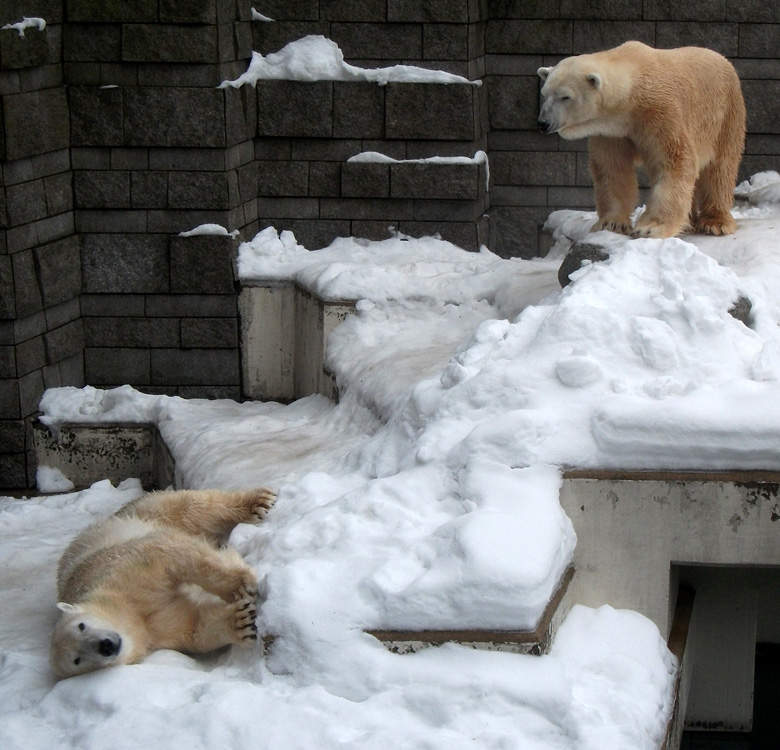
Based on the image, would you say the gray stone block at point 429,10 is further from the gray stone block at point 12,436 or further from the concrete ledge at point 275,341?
the gray stone block at point 12,436

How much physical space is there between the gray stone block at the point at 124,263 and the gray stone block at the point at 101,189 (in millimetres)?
177

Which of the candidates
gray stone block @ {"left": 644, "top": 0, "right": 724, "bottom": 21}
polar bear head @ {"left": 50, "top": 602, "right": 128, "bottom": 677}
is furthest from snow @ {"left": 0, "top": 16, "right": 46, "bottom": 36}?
gray stone block @ {"left": 644, "top": 0, "right": 724, "bottom": 21}

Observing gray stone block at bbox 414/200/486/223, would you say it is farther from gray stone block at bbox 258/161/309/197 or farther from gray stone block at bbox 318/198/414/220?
gray stone block at bbox 258/161/309/197

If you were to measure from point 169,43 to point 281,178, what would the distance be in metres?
1.04

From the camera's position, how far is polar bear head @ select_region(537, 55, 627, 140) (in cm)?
470

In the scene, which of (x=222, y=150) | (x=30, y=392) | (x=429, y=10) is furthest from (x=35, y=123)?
(x=429, y=10)

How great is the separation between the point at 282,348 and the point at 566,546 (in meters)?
3.48

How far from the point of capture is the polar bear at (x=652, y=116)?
4.72 m

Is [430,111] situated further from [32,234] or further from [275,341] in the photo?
[32,234]

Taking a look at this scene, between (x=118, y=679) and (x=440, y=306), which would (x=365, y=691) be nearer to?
(x=118, y=679)

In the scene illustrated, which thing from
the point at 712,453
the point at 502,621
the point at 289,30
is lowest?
the point at 502,621

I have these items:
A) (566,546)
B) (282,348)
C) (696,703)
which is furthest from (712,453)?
(282,348)

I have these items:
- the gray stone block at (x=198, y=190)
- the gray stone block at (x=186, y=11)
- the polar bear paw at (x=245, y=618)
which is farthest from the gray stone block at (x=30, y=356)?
the polar bear paw at (x=245, y=618)

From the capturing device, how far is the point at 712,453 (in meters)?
3.13
